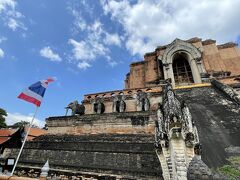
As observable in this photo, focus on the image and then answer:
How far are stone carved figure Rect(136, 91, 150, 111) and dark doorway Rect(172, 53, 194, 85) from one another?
594 cm

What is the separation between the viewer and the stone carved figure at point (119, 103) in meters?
14.1

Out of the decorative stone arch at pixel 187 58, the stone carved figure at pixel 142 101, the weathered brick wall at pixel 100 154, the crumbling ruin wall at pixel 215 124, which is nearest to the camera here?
the crumbling ruin wall at pixel 215 124

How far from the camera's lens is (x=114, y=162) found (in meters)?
6.92

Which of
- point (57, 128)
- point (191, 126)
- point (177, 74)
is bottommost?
point (191, 126)

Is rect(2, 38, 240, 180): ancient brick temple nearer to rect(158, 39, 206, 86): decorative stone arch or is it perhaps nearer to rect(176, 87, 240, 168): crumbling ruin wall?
rect(176, 87, 240, 168): crumbling ruin wall

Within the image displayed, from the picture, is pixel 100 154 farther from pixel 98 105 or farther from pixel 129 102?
pixel 98 105

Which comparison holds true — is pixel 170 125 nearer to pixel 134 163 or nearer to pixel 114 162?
pixel 134 163

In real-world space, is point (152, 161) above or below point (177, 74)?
below

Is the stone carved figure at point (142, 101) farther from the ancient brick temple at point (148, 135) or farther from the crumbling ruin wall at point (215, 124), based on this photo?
the crumbling ruin wall at point (215, 124)

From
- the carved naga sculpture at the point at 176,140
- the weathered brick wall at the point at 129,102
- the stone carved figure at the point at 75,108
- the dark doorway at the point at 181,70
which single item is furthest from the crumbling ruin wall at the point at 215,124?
the stone carved figure at the point at 75,108

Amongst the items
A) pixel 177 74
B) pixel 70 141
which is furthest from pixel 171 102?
pixel 177 74

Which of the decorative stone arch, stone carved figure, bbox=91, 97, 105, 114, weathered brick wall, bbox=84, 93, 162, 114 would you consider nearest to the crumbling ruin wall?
weathered brick wall, bbox=84, 93, 162, 114

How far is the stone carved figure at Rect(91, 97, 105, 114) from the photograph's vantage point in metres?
15.0

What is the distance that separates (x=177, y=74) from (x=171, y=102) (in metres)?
14.5
